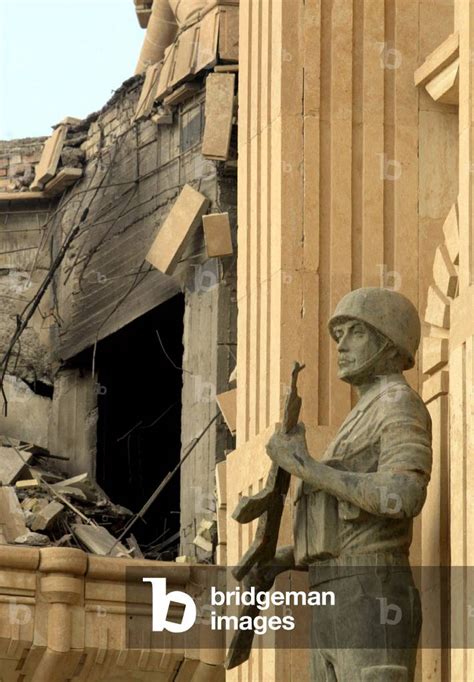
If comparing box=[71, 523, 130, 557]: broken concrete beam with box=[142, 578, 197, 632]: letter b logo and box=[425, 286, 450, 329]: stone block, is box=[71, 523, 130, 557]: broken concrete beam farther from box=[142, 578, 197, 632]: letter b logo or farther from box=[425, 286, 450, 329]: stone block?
box=[425, 286, 450, 329]: stone block

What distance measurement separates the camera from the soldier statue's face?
1357 cm

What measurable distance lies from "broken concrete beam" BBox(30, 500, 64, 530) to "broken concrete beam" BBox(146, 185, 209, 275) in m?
2.27

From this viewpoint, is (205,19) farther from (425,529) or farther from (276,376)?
(425,529)

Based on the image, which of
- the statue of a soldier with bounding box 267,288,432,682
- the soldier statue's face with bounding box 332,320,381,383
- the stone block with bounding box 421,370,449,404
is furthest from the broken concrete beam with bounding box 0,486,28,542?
the soldier statue's face with bounding box 332,320,381,383

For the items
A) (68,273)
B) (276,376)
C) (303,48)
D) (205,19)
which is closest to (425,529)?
(276,376)

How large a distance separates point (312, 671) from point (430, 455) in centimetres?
127

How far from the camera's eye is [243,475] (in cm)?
1611

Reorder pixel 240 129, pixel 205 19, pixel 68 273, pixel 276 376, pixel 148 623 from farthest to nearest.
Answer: pixel 68 273 < pixel 205 19 < pixel 148 623 < pixel 240 129 < pixel 276 376

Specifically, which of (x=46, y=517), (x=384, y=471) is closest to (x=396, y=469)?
(x=384, y=471)

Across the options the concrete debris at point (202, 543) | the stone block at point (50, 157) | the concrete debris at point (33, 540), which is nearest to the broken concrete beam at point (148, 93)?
the stone block at point (50, 157)

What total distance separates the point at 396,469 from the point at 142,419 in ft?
45.2

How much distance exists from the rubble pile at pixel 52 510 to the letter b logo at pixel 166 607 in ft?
10.2

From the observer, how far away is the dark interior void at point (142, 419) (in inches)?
1014

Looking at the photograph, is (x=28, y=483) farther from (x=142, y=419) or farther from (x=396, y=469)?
(x=396, y=469)
